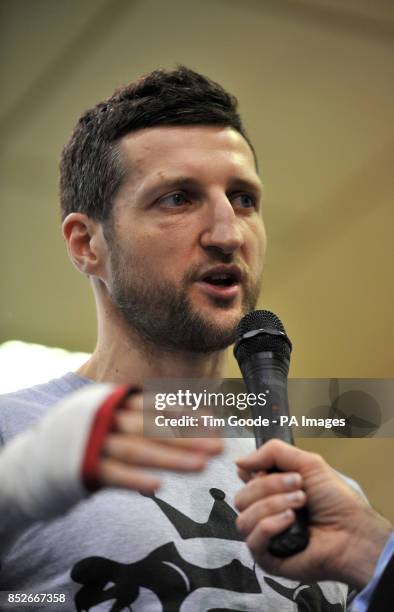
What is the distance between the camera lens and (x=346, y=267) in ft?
9.53

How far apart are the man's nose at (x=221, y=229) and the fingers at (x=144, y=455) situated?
733 mm

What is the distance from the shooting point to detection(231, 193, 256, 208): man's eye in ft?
4.58

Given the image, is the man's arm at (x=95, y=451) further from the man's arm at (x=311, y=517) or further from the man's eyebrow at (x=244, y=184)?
the man's eyebrow at (x=244, y=184)

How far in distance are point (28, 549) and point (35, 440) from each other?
0.55 metres

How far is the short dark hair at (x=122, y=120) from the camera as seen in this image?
4.75 ft

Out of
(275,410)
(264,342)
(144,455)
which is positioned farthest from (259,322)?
(144,455)

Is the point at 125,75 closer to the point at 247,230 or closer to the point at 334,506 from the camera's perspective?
the point at 247,230

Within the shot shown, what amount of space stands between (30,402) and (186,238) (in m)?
0.37

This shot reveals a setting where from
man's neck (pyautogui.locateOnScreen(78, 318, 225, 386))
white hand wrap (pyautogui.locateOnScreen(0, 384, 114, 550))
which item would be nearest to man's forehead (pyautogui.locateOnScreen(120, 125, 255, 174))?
man's neck (pyautogui.locateOnScreen(78, 318, 225, 386))

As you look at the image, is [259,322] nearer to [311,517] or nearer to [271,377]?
[271,377]

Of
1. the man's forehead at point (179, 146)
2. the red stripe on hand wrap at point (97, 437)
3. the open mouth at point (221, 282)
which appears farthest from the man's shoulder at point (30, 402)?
the red stripe on hand wrap at point (97, 437)

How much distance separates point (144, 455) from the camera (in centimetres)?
58

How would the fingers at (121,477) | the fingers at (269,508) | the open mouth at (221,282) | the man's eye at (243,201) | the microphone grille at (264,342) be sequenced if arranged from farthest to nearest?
the man's eye at (243,201)
the open mouth at (221,282)
the microphone grille at (264,342)
the fingers at (269,508)
the fingers at (121,477)

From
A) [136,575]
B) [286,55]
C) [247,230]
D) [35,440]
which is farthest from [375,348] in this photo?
[35,440]
